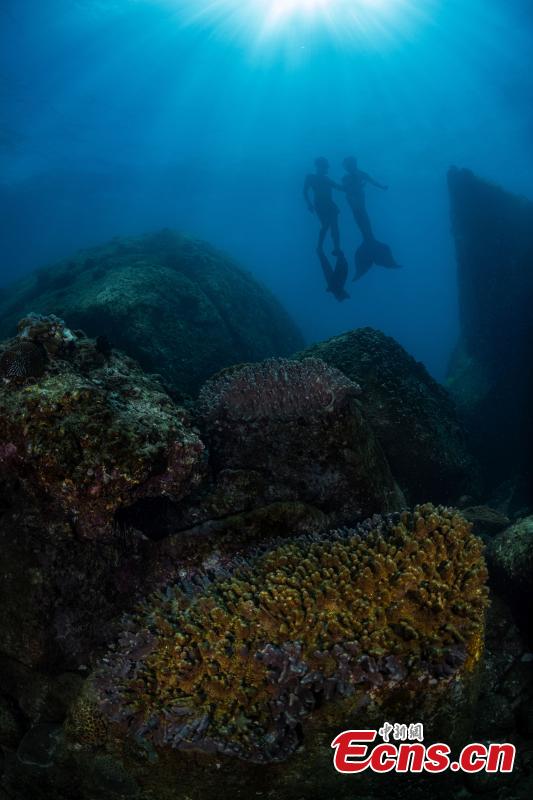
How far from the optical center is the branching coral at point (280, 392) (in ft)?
16.6

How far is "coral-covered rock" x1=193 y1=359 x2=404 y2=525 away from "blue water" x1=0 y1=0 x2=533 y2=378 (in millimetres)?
37678

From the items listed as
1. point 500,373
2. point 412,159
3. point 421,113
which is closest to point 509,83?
point 421,113

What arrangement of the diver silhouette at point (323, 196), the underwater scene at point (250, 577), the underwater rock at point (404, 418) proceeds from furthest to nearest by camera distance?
the diver silhouette at point (323, 196)
the underwater rock at point (404, 418)
the underwater scene at point (250, 577)

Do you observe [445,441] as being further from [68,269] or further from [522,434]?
[68,269]

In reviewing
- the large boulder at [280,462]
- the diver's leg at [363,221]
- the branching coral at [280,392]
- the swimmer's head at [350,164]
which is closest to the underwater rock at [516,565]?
the large boulder at [280,462]

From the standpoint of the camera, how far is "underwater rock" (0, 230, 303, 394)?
11781 millimetres

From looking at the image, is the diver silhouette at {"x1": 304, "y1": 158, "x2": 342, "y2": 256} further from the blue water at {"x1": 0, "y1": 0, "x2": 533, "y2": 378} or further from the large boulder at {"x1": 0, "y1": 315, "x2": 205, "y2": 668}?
the large boulder at {"x1": 0, "y1": 315, "x2": 205, "y2": 668}

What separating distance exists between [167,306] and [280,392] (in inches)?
360

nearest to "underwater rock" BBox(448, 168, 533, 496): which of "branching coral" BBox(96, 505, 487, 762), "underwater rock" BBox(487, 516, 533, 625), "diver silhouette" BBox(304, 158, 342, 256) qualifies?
"underwater rock" BBox(487, 516, 533, 625)

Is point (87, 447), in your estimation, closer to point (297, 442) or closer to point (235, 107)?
point (297, 442)

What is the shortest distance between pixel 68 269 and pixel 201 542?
17.1 meters

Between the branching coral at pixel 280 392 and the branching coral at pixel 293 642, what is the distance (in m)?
1.91

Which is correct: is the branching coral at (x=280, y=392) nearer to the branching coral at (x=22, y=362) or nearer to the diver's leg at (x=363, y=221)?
the branching coral at (x=22, y=362)

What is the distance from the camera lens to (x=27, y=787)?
393 centimetres
